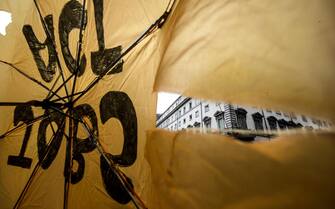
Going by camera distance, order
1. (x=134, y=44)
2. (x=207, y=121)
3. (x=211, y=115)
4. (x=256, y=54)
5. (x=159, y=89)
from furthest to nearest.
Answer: (x=207, y=121) < (x=211, y=115) < (x=134, y=44) < (x=159, y=89) < (x=256, y=54)

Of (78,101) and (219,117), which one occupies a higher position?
(219,117)

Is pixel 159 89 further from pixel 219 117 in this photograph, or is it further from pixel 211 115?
pixel 211 115

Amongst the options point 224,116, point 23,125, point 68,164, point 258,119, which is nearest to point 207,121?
point 224,116

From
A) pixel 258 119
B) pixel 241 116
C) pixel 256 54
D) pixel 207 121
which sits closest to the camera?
pixel 256 54

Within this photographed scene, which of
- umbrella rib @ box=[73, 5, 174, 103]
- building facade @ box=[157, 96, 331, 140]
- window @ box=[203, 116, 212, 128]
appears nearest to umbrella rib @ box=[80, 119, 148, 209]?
umbrella rib @ box=[73, 5, 174, 103]

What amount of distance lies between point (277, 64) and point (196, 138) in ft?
1.98

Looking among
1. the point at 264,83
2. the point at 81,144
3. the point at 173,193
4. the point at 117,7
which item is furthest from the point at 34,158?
the point at 264,83

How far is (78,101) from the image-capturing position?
9.59 ft

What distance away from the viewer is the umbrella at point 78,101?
250 centimetres

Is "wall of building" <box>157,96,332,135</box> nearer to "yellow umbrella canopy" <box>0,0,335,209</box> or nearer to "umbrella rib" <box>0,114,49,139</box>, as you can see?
"yellow umbrella canopy" <box>0,0,335,209</box>

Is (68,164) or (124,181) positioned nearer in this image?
(124,181)

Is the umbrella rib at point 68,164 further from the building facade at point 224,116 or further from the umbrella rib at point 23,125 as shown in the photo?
the building facade at point 224,116

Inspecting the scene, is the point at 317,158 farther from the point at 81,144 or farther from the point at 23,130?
the point at 23,130

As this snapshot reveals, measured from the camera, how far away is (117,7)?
8.61 feet
